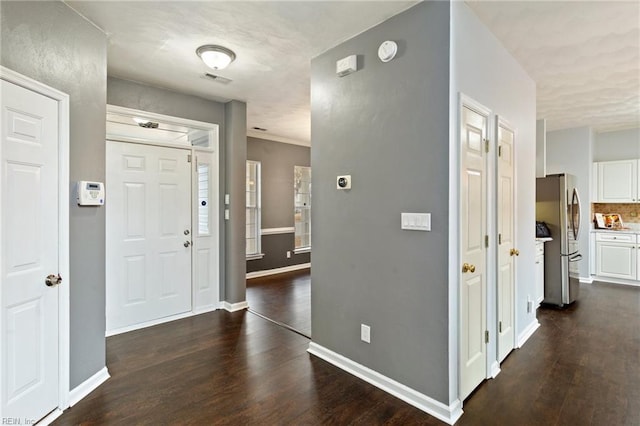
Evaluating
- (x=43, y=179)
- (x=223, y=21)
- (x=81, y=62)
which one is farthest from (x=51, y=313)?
(x=223, y=21)

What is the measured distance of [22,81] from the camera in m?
1.91

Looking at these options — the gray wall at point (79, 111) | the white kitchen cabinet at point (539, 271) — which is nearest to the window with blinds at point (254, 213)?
the gray wall at point (79, 111)

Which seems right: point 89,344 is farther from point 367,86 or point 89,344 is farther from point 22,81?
point 367,86

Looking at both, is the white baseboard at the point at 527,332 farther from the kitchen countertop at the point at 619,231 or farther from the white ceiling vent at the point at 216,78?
the white ceiling vent at the point at 216,78

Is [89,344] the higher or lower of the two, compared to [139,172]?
lower

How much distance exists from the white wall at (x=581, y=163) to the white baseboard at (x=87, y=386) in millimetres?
7346

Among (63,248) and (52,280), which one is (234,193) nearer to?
(63,248)

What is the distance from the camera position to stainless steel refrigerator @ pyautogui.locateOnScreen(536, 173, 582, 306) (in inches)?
172

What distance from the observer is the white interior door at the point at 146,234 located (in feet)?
11.6

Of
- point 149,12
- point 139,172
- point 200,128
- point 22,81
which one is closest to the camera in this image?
point 22,81

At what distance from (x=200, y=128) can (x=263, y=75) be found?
1.28 meters

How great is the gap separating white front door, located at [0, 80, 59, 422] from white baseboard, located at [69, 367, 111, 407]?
123 millimetres

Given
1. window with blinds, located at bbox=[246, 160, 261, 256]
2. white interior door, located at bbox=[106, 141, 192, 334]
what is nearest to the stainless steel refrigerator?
window with blinds, located at bbox=[246, 160, 261, 256]

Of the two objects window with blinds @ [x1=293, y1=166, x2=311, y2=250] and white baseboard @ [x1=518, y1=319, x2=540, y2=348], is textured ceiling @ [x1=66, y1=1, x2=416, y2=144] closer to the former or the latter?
white baseboard @ [x1=518, y1=319, x2=540, y2=348]
